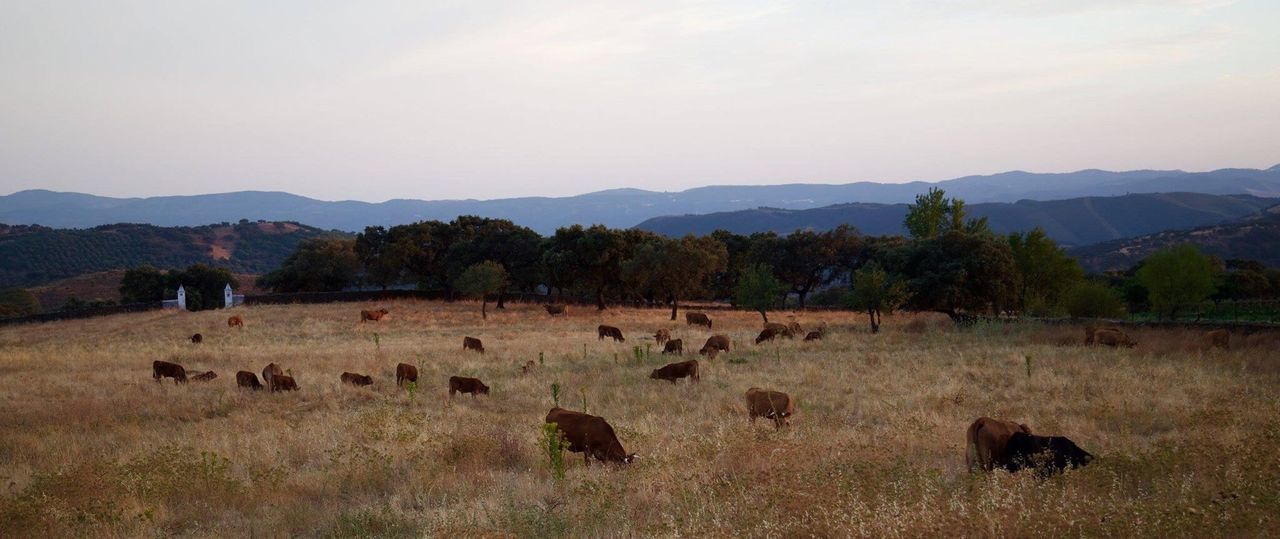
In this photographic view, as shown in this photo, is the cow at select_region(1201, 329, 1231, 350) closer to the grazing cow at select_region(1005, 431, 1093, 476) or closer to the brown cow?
the grazing cow at select_region(1005, 431, 1093, 476)

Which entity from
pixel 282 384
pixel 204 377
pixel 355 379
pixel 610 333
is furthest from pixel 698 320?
pixel 282 384

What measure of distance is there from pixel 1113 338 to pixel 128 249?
470 feet

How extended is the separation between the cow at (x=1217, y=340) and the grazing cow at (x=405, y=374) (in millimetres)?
23211

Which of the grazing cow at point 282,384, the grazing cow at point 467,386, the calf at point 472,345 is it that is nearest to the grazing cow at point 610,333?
the calf at point 472,345

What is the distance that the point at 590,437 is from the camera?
1059 cm

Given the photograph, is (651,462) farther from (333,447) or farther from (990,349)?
(990,349)

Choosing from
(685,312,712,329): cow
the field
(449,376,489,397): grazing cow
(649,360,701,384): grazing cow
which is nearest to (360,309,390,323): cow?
the field

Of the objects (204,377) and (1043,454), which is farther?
(204,377)

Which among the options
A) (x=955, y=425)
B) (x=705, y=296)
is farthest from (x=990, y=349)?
(x=705, y=296)

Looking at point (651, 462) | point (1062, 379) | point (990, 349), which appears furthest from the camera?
point (990, 349)

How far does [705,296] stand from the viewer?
75.1m

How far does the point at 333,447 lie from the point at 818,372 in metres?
12.4

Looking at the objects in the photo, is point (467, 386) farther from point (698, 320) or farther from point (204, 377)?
point (698, 320)

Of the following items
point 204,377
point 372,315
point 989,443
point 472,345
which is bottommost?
point 372,315
